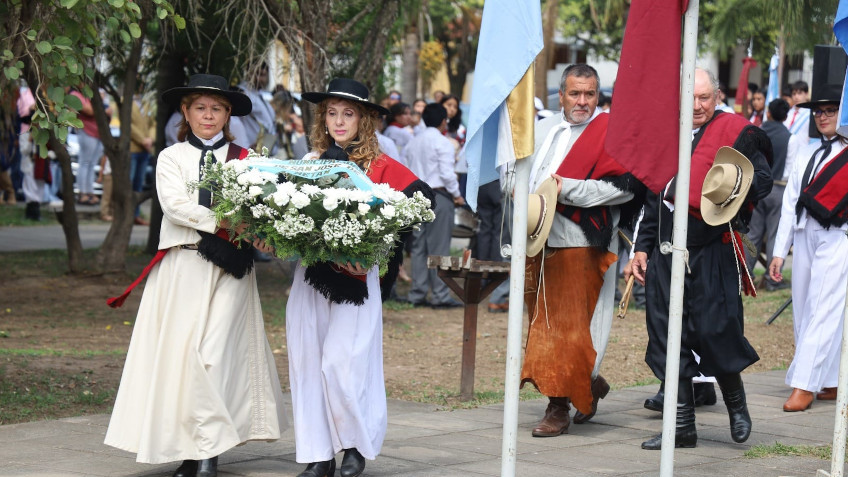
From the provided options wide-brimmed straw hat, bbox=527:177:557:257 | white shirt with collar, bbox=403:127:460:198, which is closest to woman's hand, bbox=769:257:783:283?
wide-brimmed straw hat, bbox=527:177:557:257

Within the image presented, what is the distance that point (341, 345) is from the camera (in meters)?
5.74

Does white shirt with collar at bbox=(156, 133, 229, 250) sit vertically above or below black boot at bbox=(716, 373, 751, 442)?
above

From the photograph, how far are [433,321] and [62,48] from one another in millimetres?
6211

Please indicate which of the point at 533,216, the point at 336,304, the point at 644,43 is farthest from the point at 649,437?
the point at 644,43

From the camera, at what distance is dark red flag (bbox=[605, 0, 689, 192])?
16.0 feet

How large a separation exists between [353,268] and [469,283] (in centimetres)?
241

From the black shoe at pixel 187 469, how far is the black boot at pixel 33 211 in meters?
15.8

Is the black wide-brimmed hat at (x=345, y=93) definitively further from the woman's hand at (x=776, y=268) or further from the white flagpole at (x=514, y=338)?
the woman's hand at (x=776, y=268)

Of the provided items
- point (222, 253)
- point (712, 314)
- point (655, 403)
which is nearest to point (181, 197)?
point (222, 253)

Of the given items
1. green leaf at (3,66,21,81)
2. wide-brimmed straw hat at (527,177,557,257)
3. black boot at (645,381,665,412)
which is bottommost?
black boot at (645,381,665,412)

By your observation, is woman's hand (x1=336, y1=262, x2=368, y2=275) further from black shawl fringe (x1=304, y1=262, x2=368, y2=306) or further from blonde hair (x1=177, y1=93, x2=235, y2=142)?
blonde hair (x1=177, y1=93, x2=235, y2=142)

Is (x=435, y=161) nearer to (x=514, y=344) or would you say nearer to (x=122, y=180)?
(x=122, y=180)

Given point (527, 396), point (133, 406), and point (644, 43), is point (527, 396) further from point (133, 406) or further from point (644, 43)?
point (644, 43)

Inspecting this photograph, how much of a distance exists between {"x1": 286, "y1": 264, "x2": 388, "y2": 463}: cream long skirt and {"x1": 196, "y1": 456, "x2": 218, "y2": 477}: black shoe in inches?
16.5
